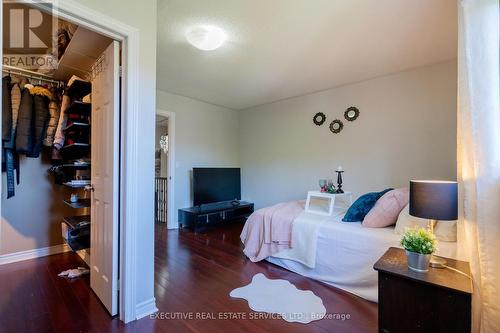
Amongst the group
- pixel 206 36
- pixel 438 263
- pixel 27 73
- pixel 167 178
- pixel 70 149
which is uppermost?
pixel 206 36

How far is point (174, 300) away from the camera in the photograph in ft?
6.52

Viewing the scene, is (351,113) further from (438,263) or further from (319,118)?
(438,263)

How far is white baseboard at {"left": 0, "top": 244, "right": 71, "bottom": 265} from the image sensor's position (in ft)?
8.60

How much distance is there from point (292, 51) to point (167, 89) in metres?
2.32

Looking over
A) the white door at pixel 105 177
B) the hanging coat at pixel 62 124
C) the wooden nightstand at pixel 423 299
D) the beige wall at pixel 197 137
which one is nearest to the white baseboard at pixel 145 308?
the white door at pixel 105 177

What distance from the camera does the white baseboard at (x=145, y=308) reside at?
1739 millimetres

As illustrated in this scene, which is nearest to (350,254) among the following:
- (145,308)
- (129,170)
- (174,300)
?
(174,300)

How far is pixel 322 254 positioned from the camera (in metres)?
2.31

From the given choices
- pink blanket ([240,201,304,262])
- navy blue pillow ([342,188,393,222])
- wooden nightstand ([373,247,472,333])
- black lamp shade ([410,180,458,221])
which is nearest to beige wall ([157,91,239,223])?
pink blanket ([240,201,304,262])

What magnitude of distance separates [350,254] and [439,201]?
103cm

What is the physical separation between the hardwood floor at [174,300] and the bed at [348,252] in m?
0.10

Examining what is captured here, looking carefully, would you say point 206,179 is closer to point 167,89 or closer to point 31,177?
point 167,89

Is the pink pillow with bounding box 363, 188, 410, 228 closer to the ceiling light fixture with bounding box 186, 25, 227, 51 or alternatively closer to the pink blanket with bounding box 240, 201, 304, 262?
the pink blanket with bounding box 240, 201, 304, 262

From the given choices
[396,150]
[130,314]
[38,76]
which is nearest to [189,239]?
[130,314]
